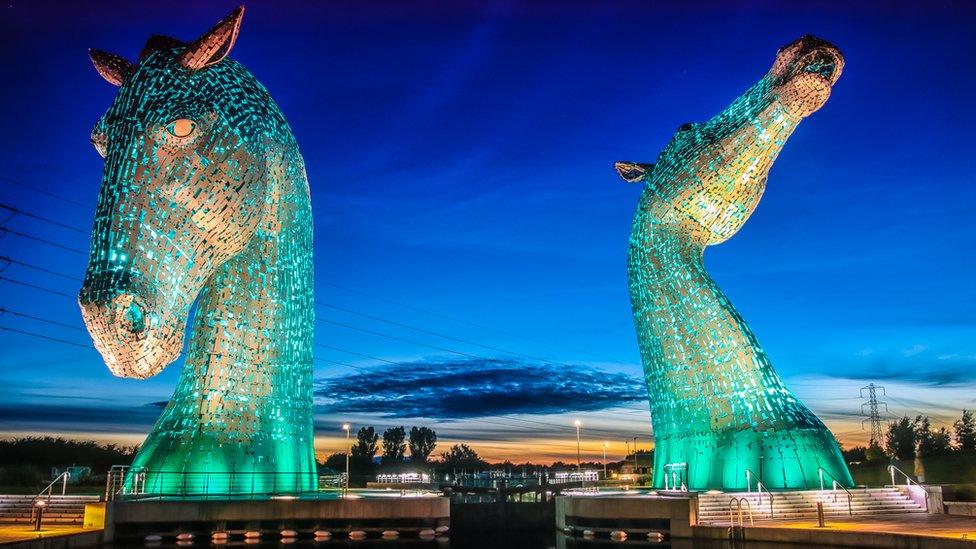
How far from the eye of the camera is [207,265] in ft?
49.5

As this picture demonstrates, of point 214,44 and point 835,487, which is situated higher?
point 214,44

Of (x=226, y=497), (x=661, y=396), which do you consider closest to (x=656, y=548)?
(x=661, y=396)

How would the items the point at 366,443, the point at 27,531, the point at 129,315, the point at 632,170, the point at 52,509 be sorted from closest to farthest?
the point at 129,315
the point at 27,531
the point at 52,509
the point at 632,170
the point at 366,443

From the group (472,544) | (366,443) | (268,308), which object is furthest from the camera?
(366,443)

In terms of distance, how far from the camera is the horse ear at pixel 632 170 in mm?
23016

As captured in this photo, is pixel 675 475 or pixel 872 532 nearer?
pixel 872 532

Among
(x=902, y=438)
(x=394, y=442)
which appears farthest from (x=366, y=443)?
(x=902, y=438)

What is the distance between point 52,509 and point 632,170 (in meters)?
16.6

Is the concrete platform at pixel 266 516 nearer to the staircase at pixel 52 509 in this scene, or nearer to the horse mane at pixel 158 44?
the staircase at pixel 52 509

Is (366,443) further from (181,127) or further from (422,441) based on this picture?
(181,127)

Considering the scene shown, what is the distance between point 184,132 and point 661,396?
13.8 m

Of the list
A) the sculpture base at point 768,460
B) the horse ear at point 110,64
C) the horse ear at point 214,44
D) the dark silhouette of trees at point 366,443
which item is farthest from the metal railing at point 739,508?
the dark silhouette of trees at point 366,443

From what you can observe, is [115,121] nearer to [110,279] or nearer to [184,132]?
[184,132]

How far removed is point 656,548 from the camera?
15.6 metres
